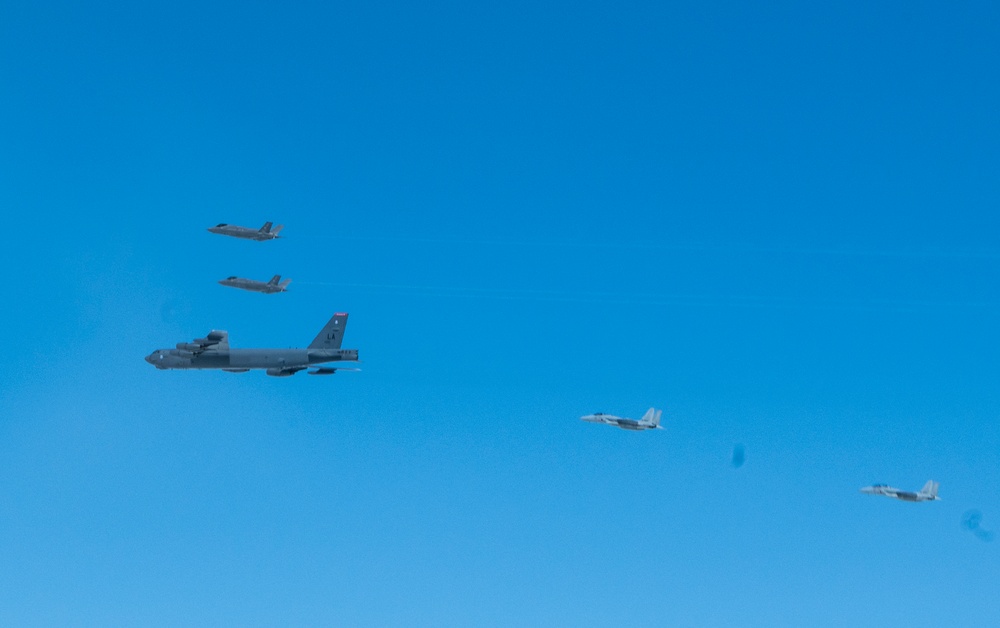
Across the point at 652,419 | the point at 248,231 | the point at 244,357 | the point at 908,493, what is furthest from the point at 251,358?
the point at 908,493

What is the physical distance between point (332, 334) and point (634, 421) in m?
52.0

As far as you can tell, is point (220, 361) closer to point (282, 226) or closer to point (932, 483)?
point (282, 226)

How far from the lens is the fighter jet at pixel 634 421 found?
611 ft

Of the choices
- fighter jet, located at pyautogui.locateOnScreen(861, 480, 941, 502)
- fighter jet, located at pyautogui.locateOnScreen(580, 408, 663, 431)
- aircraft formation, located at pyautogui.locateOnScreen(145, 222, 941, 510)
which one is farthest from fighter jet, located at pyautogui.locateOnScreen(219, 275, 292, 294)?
fighter jet, located at pyautogui.locateOnScreen(861, 480, 941, 502)

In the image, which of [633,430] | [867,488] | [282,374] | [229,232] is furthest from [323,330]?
[867,488]

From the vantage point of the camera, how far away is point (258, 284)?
174 m

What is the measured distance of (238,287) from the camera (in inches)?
6841

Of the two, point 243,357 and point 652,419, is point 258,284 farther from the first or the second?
point 652,419

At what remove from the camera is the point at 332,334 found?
184750mm

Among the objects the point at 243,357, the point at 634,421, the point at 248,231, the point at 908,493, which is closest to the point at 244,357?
the point at 243,357

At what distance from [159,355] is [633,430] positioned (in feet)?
258

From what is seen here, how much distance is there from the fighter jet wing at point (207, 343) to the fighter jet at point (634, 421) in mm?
63176

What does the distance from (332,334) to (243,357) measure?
14781 mm

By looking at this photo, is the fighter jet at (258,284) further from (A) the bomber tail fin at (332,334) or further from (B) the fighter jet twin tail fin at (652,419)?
(B) the fighter jet twin tail fin at (652,419)
